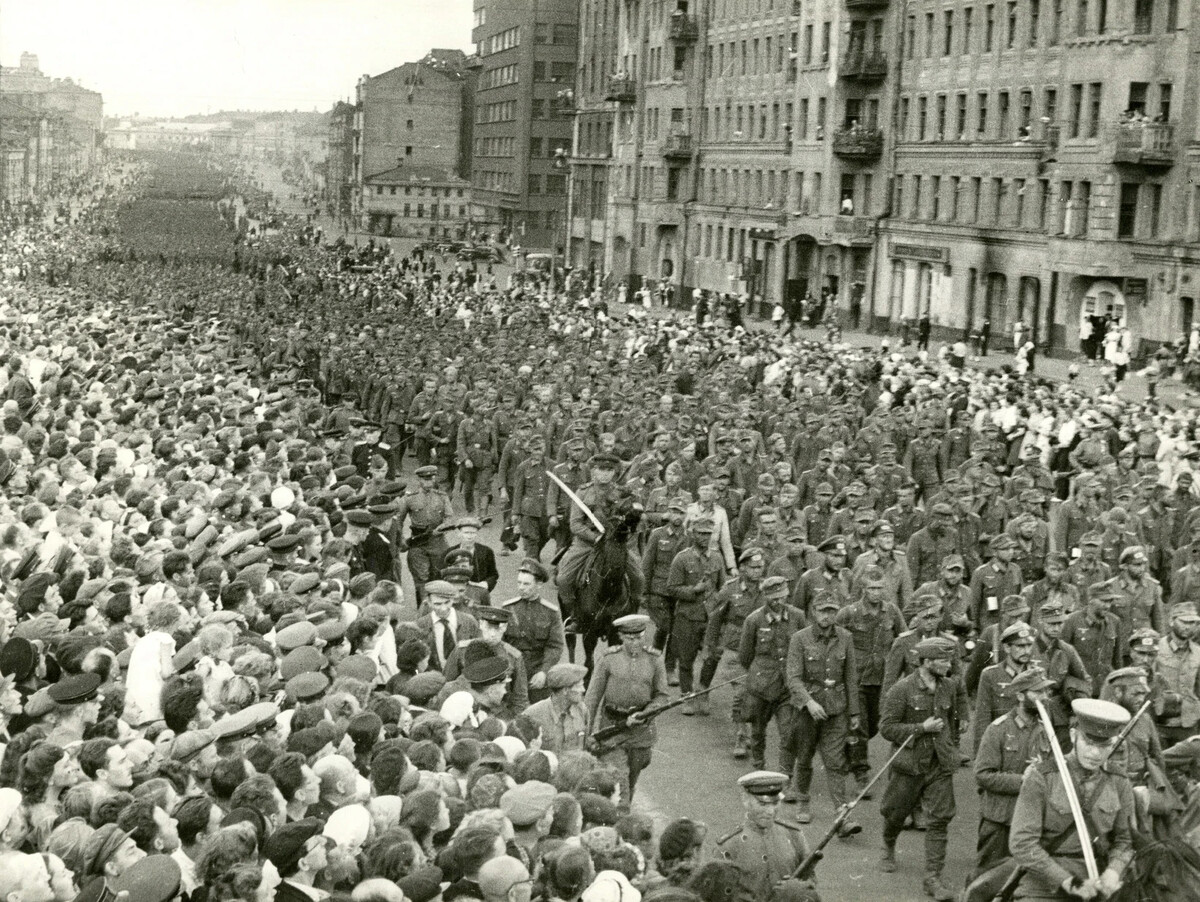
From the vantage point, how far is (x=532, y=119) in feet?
364

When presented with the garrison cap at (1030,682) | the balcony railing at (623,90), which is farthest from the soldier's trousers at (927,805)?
the balcony railing at (623,90)

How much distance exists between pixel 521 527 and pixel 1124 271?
29.4 m

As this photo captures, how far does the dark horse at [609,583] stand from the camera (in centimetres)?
1596

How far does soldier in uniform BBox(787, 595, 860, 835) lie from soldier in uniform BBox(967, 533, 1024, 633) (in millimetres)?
2454

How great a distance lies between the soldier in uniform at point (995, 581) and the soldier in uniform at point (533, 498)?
6471 millimetres

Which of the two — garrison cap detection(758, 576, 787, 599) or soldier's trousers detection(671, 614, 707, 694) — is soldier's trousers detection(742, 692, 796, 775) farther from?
soldier's trousers detection(671, 614, 707, 694)

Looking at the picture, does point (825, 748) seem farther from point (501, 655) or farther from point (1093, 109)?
point (1093, 109)

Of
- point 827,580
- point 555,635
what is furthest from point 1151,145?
point 555,635

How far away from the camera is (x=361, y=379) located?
3133cm

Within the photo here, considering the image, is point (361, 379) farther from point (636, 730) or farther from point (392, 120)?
point (392, 120)

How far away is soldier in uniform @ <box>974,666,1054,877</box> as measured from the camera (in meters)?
10.8

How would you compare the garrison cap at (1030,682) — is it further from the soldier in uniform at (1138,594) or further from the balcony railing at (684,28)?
the balcony railing at (684,28)

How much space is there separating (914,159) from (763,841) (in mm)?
51637

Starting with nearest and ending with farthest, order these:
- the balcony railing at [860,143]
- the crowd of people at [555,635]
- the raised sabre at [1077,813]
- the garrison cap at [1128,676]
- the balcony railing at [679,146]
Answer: the crowd of people at [555,635] → the raised sabre at [1077,813] → the garrison cap at [1128,676] → the balcony railing at [860,143] → the balcony railing at [679,146]
